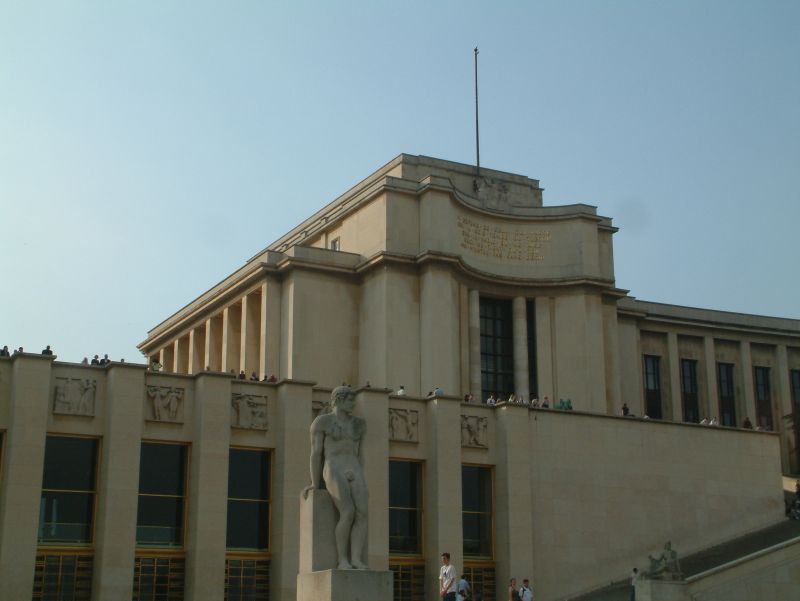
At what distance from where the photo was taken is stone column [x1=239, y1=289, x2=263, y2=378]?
60188 millimetres

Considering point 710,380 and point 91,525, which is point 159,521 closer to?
point 91,525

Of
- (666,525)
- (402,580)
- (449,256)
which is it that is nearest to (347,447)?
(402,580)

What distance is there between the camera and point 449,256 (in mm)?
56250

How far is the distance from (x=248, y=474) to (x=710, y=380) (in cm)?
3617

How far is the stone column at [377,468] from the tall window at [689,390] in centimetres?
2994

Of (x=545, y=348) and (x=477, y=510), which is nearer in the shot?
(x=477, y=510)

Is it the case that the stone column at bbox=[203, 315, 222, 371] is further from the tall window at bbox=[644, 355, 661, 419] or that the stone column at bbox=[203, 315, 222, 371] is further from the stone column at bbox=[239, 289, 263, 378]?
the tall window at bbox=[644, 355, 661, 419]

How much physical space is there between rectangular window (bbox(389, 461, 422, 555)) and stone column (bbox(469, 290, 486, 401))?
37.0 ft

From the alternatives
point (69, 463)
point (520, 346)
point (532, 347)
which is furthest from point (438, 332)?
point (69, 463)

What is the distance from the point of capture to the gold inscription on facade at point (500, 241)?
5931 cm

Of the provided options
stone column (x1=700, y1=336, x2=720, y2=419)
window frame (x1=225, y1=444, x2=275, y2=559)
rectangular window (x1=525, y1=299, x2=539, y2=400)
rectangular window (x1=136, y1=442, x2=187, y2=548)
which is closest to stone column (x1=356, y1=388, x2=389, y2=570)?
window frame (x1=225, y1=444, x2=275, y2=559)

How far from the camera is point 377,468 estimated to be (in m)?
44.0

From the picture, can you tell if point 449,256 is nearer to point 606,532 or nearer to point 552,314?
point 552,314

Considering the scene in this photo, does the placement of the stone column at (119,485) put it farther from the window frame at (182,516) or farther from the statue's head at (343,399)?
the statue's head at (343,399)
